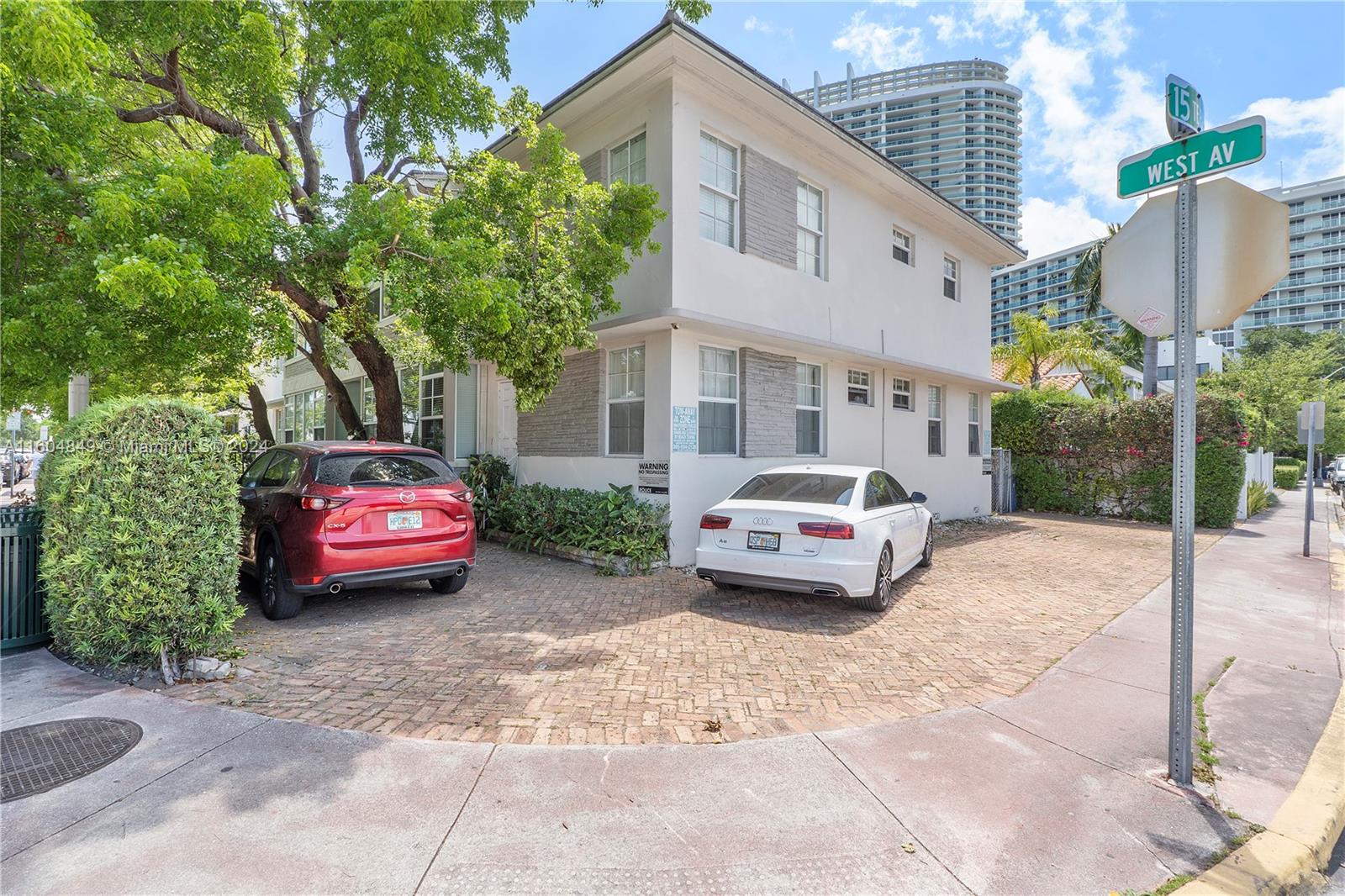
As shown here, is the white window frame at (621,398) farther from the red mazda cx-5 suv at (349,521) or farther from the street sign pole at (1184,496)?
the street sign pole at (1184,496)

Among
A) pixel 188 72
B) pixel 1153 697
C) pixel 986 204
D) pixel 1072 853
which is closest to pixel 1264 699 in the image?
pixel 1153 697

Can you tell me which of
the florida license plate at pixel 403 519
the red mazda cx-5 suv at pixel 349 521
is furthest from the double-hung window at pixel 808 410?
the florida license plate at pixel 403 519

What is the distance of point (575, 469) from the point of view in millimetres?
10266

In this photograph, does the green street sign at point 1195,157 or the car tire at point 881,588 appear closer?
the green street sign at point 1195,157

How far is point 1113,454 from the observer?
15875mm

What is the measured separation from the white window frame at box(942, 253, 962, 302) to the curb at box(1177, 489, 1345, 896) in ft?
41.6

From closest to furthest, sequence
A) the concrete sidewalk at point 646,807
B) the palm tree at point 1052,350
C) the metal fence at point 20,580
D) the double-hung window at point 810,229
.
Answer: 1. the concrete sidewalk at point 646,807
2. the metal fence at point 20,580
3. the double-hung window at point 810,229
4. the palm tree at point 1052,350

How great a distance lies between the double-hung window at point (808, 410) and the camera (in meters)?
10.7

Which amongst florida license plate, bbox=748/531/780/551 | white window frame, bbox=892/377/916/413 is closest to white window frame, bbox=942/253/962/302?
white window frame, bbox=892/377/916/413

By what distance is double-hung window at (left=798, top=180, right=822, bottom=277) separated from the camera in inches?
426

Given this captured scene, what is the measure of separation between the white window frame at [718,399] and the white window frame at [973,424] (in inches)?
335

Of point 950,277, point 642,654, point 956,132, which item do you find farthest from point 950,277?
point 956,132

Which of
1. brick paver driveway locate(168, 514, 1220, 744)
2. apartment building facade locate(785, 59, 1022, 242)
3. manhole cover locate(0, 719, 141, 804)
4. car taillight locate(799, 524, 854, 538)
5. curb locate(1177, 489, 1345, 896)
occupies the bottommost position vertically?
curb locate(1177, 489, 1345, 896)

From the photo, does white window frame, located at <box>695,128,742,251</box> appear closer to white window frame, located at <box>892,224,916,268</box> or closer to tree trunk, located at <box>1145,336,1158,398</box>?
white window frame, located at <box>892,224,916,268</box>
